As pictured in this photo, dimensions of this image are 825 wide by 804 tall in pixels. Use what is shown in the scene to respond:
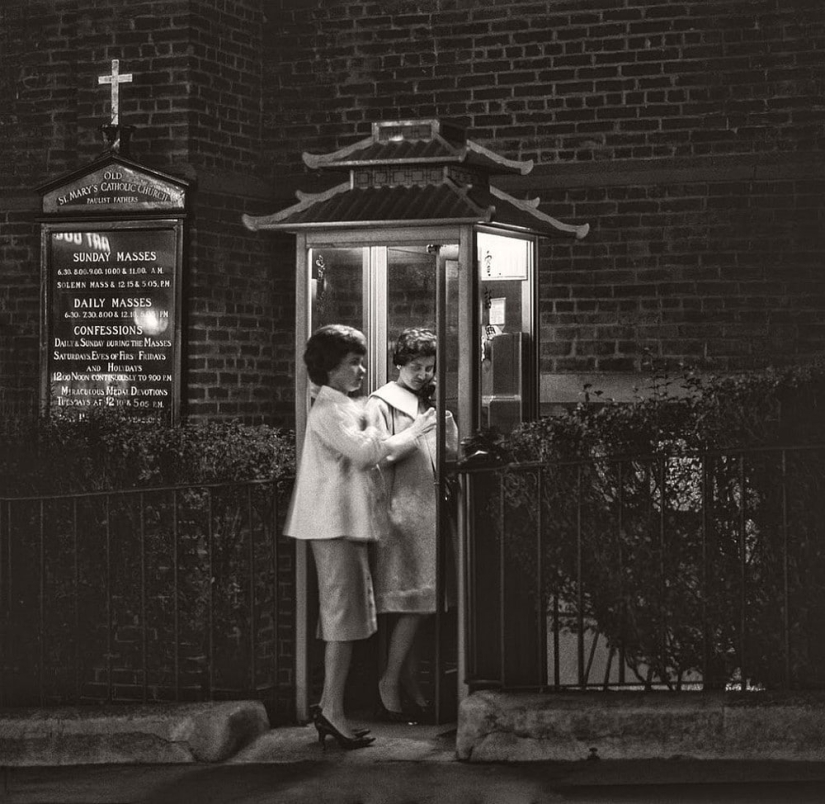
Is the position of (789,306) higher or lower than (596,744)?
higher

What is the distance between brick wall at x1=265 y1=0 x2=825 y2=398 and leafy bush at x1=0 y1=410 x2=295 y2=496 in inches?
85.3

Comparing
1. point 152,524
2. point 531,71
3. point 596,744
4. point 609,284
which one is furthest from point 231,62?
point 596,744

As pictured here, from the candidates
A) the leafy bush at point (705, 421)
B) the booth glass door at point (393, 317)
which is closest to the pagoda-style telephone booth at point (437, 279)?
the booth glass door at point (393, 317)

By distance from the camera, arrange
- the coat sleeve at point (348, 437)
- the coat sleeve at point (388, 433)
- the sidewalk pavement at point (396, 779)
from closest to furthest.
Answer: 1. the sidewalk pavement at point (396, 779)
2. the coat sleeve at point (348, 437)
3. the coat sleeve at point (388, 433)

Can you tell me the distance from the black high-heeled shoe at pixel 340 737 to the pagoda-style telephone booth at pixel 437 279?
0.56 m

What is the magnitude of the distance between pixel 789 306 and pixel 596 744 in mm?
3638

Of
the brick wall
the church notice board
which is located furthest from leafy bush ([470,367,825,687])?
the church notice board

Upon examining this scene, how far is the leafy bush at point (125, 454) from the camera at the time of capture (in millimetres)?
8242

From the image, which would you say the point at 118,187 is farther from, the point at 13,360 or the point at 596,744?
the point at 596,744

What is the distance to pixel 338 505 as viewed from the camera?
23.6 ft

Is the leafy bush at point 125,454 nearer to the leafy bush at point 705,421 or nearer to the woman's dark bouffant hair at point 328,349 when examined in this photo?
the woman's dark bouffant hair at point 328,349

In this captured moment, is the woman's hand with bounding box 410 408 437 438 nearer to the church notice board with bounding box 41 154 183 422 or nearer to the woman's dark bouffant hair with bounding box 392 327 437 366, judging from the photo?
the woman's dark bouffant hair with bounding box 392 327 437 366

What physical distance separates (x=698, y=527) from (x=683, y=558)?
14 centimetres

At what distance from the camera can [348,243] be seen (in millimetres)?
7863
